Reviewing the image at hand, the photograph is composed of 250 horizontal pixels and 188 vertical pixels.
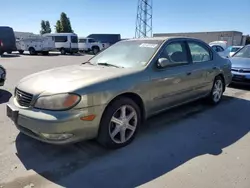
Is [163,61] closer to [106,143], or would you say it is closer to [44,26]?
Answer: [106,143]

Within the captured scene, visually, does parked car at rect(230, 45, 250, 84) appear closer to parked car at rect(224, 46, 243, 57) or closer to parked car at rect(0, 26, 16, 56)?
parked car at rect(224, 46, 243, 57)

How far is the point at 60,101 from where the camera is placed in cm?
268

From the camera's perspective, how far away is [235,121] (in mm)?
4355

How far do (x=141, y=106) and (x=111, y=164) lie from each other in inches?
40.6

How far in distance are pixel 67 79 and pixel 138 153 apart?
1374 mm

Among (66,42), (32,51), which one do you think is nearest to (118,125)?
(32,51)

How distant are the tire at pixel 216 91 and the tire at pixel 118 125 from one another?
253 centimetres

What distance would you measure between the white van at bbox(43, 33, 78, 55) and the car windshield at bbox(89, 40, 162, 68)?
845 inches

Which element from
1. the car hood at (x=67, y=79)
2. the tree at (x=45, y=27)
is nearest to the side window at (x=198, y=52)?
the car hood at (x=67, y=79)

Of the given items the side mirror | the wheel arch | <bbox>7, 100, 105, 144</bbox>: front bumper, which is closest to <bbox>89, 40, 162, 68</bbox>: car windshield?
the side mirror

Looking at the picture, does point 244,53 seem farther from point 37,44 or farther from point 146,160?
point 37,44

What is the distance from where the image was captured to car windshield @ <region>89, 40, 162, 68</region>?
3654 millimetres

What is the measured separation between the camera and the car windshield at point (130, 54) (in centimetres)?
365

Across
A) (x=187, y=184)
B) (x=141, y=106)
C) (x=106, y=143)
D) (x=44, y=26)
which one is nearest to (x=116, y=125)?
(x=106, y=143)
